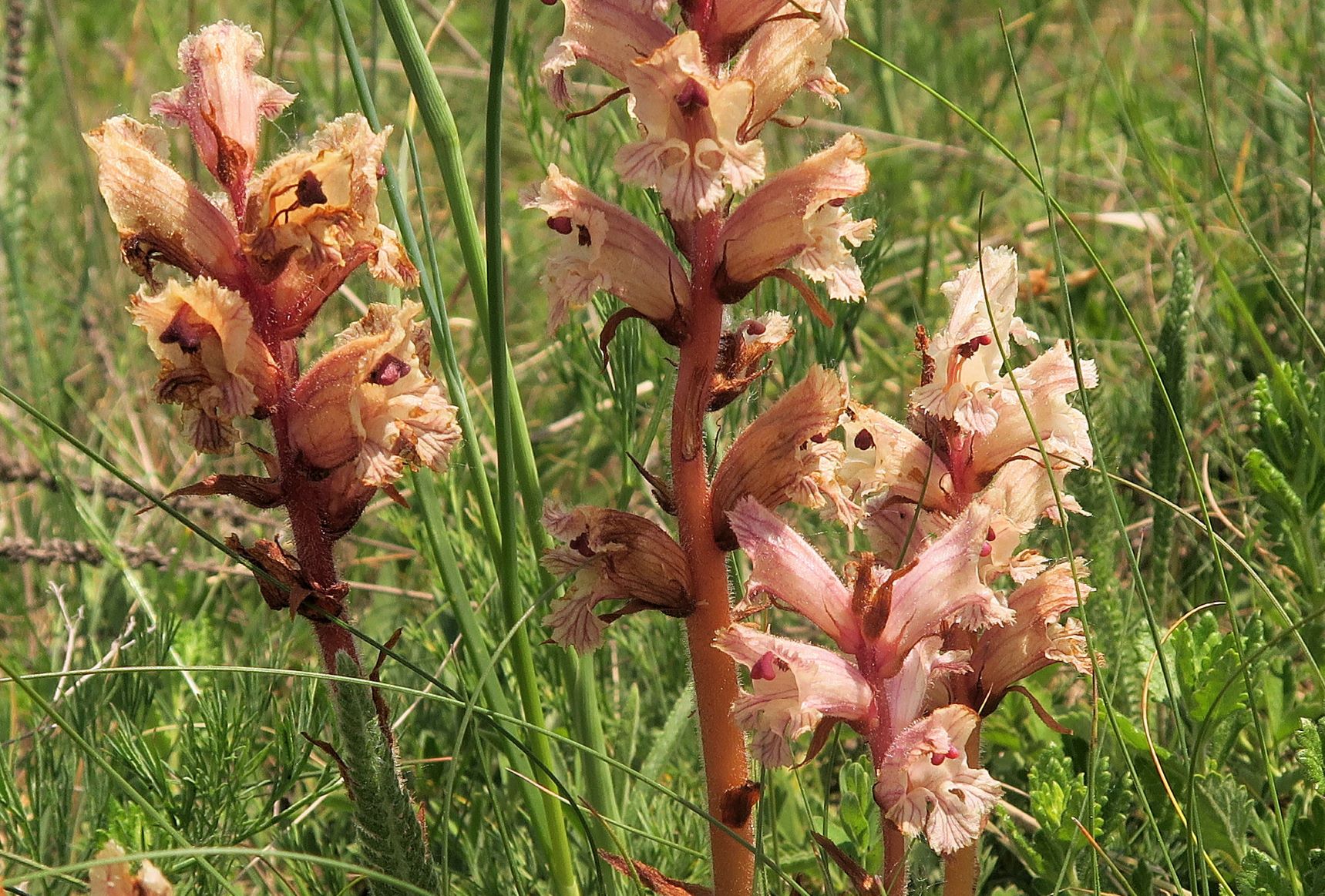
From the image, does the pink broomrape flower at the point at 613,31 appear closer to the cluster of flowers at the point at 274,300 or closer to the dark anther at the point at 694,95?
the dark anther at the point at 694,95

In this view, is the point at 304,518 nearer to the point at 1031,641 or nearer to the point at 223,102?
the point at 223,102

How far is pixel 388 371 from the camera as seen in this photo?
4.90 ft

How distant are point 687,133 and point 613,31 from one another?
161 mm

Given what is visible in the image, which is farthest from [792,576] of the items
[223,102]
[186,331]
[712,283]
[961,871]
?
[223,102]

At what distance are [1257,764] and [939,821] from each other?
926 mm

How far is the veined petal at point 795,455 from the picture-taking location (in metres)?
1.54

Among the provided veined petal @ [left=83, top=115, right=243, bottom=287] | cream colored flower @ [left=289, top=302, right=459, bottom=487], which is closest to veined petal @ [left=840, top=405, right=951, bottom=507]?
cream colored flower @ [left=289, top=302, right=459, bottom=487]

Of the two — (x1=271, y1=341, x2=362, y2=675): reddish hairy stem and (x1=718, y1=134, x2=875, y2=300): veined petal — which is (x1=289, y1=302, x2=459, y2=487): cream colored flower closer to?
(x1=271, y1=341, x2=362, y2=675): reddish hairy stem

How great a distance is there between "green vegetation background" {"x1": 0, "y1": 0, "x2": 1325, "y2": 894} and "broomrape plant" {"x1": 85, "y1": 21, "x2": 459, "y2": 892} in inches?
6.5

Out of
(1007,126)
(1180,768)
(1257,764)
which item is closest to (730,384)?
(1180,768)

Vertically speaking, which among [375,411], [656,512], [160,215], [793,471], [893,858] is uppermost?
[160,215]

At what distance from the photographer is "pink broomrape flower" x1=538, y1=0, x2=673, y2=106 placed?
4.89ft

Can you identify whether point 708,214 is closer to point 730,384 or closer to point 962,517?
point 730,384

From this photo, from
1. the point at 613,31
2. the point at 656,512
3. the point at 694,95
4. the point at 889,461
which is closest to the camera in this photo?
the point at 694,95
